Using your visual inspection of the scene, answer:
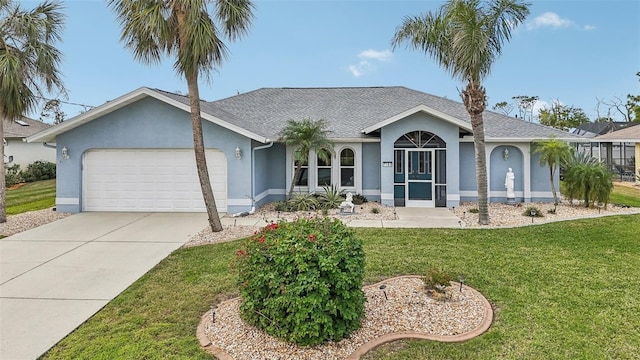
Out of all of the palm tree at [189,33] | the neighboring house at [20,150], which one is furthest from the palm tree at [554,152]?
the neighboring house at [20,150]

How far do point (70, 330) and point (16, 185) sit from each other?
2278 cm

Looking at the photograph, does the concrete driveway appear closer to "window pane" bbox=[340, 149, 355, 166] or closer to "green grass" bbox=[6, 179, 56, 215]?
"green grass" bbox=[6, 179, 56, 215]

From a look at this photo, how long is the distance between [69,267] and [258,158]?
24.8 ft

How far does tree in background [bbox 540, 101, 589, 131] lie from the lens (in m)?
45.4

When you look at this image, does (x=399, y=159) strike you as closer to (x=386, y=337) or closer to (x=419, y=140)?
(x=419, y=140)

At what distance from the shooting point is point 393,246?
842 centimetres

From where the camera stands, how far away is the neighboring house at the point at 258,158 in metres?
12.8

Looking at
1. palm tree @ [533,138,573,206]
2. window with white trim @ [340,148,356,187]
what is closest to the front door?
window with white trim @ [340,148,356,187]

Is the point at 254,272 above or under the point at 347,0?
under

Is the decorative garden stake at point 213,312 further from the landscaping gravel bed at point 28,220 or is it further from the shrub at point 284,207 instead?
the landscaping gravel bed at point 28,220

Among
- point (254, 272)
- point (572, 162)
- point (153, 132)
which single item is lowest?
point (254, 272)

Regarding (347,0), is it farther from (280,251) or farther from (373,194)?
(280,251)

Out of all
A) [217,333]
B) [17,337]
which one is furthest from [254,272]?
[17,337]

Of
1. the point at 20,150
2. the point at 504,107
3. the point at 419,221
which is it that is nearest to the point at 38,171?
the point at 20,150
